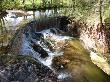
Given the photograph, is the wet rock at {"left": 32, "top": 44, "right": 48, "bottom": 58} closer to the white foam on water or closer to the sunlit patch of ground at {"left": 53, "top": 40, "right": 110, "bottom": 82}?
the white foam on water

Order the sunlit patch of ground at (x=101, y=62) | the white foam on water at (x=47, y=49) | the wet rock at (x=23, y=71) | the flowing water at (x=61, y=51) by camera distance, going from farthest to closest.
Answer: the white foam on water at (x=47, y=49) < the sunlit patch of ground at (x=101, y=62) < the flowing water at (x=61, y=51) < the wet rock at (x=23, y=71)

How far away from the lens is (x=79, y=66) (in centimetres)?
1445

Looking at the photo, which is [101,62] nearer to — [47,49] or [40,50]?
[40,50]

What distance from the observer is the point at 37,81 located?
1101 cm

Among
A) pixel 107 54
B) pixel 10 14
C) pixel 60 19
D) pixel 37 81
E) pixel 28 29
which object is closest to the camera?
pixel 37 81

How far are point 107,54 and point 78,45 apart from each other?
375 cm

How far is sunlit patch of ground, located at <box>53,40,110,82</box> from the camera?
13398 mm

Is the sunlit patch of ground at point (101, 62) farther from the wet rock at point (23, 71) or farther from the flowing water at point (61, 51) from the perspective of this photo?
the wet rock at point (23, 71)

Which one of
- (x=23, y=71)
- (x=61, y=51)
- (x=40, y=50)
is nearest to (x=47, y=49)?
(x=40, y=50)

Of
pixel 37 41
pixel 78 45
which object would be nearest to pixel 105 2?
pixel 78 45

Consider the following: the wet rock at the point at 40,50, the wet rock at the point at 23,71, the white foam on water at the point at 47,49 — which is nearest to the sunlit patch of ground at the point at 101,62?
the white foam on water at the point at 47,49

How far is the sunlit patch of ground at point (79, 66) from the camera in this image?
13398mm

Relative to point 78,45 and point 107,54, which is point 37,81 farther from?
point 78,45

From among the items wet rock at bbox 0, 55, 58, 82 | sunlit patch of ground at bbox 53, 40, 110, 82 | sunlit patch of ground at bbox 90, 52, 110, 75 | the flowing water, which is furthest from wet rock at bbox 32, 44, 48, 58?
wet rock at bbox 0, 55, 58, 82
